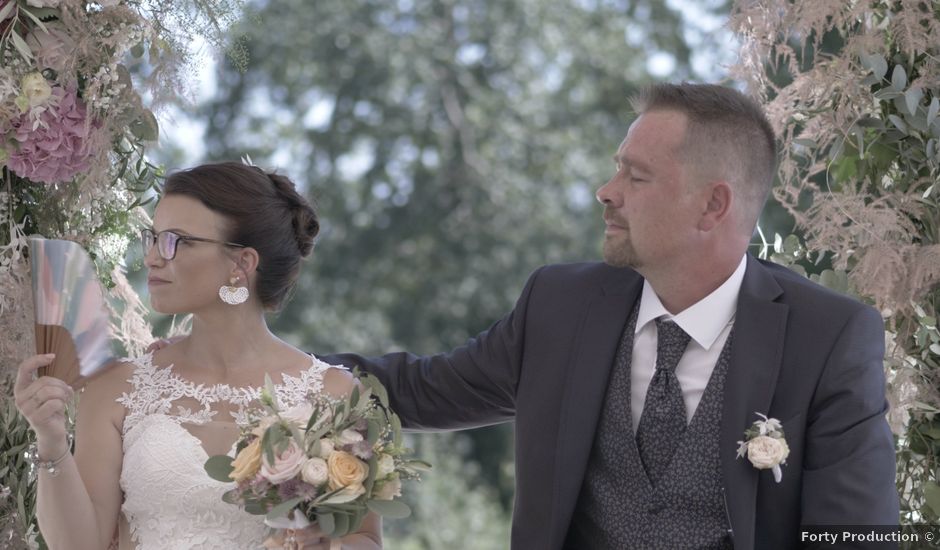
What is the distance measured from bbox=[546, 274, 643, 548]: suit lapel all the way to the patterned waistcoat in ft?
0.17

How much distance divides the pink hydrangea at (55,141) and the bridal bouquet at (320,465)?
84cm

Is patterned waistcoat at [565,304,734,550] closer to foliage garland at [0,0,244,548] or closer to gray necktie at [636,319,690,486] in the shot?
gray necktie at [636,319,690,486]

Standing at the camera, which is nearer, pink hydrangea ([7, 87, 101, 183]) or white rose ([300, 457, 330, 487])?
white rose ([300, 457, 330, 487])

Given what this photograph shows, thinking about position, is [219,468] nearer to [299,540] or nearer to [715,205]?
[299,540]

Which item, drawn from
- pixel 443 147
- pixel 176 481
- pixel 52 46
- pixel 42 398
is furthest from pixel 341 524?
pixel 443 147

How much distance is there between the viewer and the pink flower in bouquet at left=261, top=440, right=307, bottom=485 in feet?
8.92

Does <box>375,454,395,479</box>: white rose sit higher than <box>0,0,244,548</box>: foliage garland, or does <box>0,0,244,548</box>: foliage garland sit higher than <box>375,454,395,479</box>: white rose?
<box>0,0,244,548</box>: foliage garland

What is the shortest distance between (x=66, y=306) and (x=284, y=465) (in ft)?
2.26

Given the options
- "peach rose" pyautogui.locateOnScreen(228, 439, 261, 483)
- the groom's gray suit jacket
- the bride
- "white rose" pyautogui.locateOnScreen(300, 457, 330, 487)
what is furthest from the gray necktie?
"peach rose" pyautogui.locateOnScreen(228, 439, 261, 483)

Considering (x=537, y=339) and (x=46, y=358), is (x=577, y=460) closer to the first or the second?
(x=537, y=339)

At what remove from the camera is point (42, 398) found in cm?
285

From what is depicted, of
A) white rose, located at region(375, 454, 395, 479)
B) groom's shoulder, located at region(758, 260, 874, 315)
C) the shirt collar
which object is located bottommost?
white rose, located at region(375, 454, 395, 479)

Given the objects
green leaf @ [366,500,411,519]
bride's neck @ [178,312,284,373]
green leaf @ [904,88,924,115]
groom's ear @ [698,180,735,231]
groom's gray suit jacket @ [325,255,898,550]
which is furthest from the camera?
bride's neck @ [178,312,284,373]

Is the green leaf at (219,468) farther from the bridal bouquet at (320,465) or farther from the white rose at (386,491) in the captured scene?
the white rose at (386,491)
